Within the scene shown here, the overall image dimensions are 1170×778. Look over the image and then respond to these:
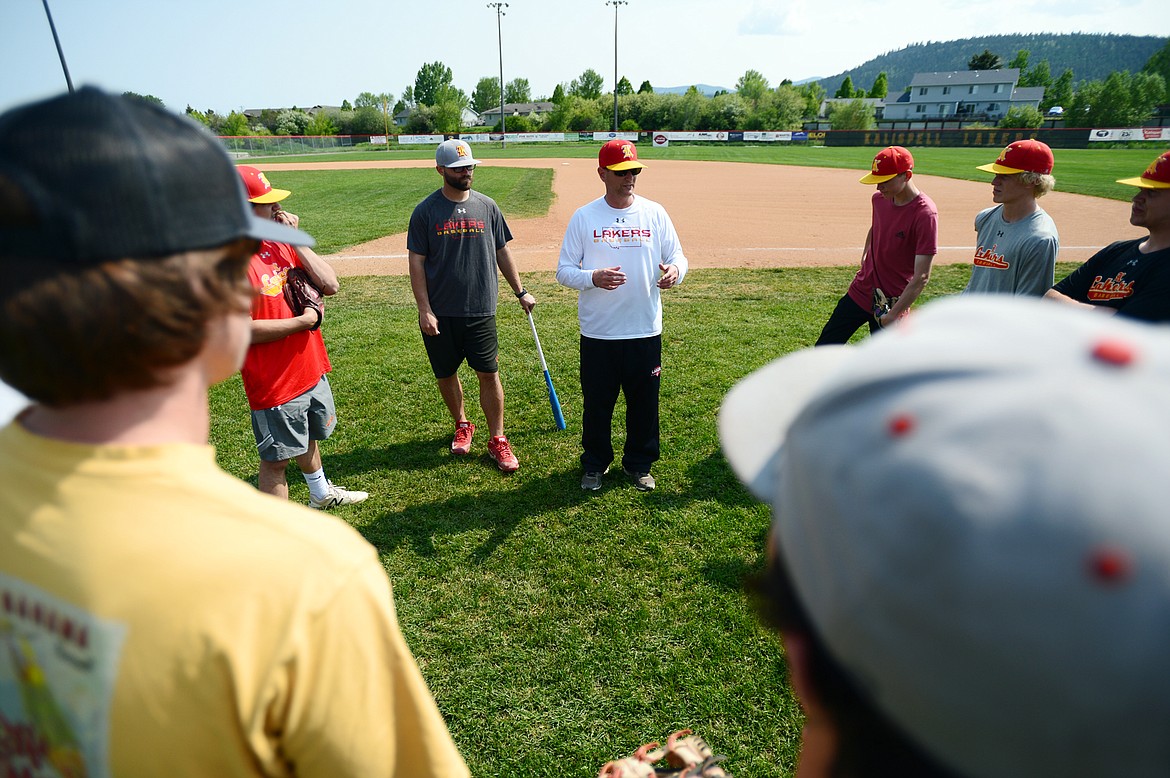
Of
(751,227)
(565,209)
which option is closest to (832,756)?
(751,227)

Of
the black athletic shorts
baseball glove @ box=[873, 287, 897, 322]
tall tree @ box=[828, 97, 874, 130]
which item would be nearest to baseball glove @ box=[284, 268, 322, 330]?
the black athletic shorts

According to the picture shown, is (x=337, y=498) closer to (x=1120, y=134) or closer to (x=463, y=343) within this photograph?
(x=463, y=343)

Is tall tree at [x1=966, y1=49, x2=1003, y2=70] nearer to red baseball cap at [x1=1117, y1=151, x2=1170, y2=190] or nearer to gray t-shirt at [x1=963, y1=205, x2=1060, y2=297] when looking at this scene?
gray t-shirt at [x1=963, y1=205, x2=1060, y2=297]

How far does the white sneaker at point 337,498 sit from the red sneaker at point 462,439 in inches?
35.8

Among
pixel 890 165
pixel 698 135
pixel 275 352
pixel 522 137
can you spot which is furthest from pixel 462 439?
pixel 522 137

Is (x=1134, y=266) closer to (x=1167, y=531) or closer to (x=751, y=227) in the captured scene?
(x=1167, y=531)

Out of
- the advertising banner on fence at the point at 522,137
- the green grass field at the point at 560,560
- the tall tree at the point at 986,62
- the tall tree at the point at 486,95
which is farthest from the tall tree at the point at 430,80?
the green grass field at the point at 560,560

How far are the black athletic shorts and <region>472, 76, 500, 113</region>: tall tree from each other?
11810 cm

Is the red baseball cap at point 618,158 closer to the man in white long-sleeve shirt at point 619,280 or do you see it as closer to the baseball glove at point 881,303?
the man in white long-sleeve shirt at point 619,280

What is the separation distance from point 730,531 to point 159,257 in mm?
3921

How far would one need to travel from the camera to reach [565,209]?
18359 mm

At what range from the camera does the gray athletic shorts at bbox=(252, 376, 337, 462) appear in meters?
3.80

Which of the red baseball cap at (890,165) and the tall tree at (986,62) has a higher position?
the tall tree at (986,62)

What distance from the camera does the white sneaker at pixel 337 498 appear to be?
4.54m
